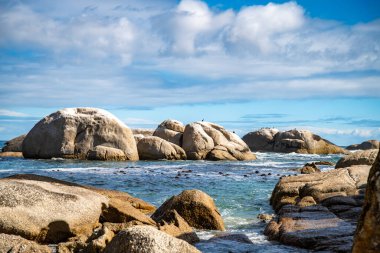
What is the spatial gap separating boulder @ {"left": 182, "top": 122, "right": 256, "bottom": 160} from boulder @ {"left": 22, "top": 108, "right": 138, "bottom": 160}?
6.06 meters

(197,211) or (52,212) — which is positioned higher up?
(52,212)

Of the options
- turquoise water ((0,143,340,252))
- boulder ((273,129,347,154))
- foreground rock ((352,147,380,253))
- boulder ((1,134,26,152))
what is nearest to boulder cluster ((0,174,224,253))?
turquoise water ((0,143,340,252))

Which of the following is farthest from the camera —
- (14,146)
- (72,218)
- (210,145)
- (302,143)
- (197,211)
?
(302,143)

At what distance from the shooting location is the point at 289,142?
59031 millimetres

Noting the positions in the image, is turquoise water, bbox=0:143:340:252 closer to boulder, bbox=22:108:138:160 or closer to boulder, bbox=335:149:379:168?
boulder, bbox=335:149:379:168

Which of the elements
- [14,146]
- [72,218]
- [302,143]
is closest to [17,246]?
[72,218]

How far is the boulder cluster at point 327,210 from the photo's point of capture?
133 inches

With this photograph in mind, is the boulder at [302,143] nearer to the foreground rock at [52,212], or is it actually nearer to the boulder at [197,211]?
the boulder at [197,211]

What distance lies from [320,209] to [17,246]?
7574 millimetres

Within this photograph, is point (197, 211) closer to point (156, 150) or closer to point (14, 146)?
point (156, 150)

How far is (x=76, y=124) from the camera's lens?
37.3m

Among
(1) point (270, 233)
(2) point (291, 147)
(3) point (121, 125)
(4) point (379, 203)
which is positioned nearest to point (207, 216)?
(1) point (270, 233)

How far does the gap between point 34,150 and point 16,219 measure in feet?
100

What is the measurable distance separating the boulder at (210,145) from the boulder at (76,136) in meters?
6.06
